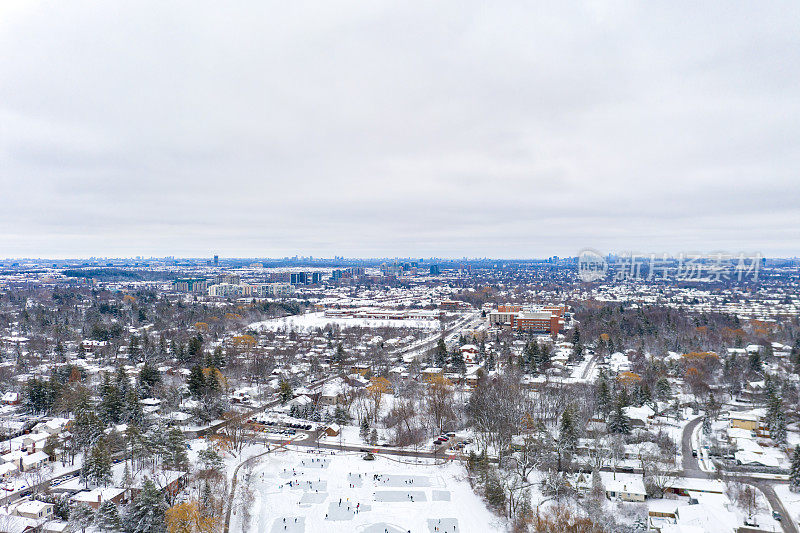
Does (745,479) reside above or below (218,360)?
below

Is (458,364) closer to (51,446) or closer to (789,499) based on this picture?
(789,499)

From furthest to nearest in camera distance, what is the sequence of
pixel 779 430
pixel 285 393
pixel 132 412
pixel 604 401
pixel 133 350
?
pixel 133 350 → pixel 285 393 → pixel 604 401 → pixel 132 412 → pixel 779 430

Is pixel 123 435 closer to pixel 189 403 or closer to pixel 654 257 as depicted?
pixel 189 403

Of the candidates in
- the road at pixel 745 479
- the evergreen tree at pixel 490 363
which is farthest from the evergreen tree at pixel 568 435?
the evergreen tree at pixel 490 363

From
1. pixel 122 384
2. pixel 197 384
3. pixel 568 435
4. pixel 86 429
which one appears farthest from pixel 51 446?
pixel 568 435

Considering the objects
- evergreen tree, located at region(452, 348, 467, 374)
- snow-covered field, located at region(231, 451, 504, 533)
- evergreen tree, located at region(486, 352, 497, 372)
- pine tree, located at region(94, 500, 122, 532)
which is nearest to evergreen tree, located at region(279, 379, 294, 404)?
snow-covered field, located at region(231, 451, 504, 533)

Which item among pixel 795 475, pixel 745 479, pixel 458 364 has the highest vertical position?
pixel 458 364

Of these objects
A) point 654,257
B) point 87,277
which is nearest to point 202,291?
Result: point 87,277
